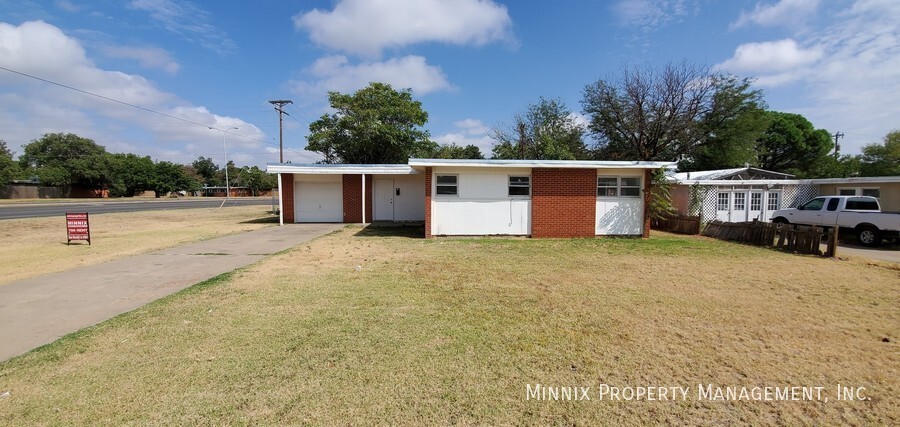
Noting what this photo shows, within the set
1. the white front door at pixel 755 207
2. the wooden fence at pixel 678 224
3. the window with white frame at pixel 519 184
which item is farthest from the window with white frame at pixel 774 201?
the window with white frame at pixel 519 184

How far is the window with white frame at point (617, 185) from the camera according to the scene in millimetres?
13773

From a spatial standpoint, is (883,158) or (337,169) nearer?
(337,169)

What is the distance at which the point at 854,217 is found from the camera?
12.6m

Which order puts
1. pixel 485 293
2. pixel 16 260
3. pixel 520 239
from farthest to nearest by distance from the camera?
1. pixel 520 239
2. pixel 16 260
3. pixel 485 293

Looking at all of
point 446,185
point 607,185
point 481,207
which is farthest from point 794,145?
point 446,185

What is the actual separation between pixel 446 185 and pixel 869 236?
13.9 m

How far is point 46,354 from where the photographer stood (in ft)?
12.6

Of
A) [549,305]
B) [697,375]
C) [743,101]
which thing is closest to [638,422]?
[697,375]

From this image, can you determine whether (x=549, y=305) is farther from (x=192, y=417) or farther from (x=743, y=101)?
(x=743, y=101)

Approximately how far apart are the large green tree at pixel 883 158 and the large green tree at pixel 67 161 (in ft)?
299

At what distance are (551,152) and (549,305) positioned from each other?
21.4 m

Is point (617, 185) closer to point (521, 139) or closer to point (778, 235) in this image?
point (778, 235)

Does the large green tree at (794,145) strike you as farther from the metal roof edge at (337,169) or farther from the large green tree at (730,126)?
the metal roof edge at (337,169)

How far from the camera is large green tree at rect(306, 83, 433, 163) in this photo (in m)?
31.6
